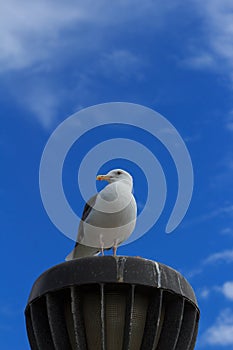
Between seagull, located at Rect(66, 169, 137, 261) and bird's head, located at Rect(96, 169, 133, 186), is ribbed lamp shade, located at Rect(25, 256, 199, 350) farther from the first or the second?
bird's head, located at Rect(96, 169, 133, 186)

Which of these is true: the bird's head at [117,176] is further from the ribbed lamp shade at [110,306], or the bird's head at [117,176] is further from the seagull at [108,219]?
the ribbed lamp shade at [110,306]

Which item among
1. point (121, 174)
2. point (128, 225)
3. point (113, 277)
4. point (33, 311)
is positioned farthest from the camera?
point (121, 174)

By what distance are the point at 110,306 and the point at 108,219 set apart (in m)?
3.30

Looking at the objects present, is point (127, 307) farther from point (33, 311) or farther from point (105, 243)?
point (105, 243)

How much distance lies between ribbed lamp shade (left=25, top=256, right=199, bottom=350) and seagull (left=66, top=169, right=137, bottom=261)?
2875 millimetres

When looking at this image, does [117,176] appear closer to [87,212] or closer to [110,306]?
[87,212]

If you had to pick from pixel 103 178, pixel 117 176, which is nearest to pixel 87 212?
pixel 103 178

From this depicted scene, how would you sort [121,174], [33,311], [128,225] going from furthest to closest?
[121,174], [128,225], [33,311]

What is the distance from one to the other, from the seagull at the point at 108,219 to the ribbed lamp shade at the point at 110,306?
2.88 metres

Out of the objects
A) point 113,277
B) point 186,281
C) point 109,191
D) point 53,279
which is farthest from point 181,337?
point 109,191

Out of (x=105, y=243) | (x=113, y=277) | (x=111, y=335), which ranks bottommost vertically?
(x=111, y=335)

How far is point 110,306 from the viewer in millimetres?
12742

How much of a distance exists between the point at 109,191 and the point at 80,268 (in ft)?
12.1

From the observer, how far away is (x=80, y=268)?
12484mm
